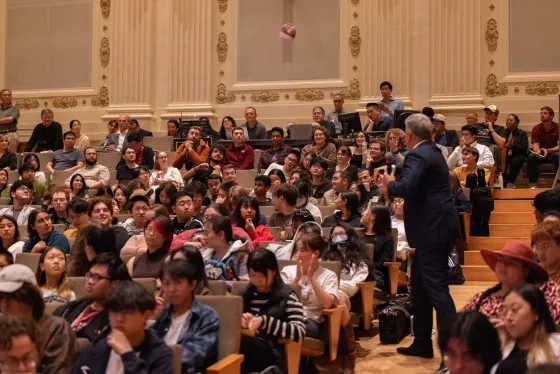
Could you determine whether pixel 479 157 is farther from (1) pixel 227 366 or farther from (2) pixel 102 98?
(1) pixel 227 366

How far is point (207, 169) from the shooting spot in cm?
1066

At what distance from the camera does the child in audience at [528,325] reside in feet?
10.6

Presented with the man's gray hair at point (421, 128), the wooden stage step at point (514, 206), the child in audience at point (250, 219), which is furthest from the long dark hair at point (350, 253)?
the wooden stage step at point (514, 206)

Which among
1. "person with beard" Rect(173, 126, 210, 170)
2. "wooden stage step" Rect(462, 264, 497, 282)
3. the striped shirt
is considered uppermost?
"person with beard" Rect(173, 126, 210, 170)

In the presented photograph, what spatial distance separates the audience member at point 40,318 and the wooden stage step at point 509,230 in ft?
20.5

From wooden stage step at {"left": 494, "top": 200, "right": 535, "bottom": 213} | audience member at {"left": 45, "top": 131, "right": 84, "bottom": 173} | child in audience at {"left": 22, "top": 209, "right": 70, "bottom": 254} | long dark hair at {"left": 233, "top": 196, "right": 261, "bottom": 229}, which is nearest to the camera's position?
child in audience at {"left": 22, "top": 209, "right": 70, "bottom": 254}

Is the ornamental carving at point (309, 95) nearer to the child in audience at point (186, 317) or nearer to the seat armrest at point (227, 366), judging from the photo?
the child in audience at point (186, 317)

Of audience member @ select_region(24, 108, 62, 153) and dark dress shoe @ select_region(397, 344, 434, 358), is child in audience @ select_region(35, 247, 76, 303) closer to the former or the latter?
dark dress shoe @ select_region(397, 344, 434, 358)

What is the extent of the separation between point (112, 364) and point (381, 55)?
33.0 ft

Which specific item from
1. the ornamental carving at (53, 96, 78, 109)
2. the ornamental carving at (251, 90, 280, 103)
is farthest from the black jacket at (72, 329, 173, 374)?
the ornamental carving at (53, 96, 78, 109)

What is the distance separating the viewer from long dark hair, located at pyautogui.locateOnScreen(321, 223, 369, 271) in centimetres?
622

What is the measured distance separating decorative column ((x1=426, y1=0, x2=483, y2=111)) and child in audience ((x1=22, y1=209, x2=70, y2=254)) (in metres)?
7.22

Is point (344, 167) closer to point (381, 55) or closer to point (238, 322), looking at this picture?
point (381, 55)

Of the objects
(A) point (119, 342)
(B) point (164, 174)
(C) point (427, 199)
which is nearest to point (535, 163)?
(B) point (164, 174)
